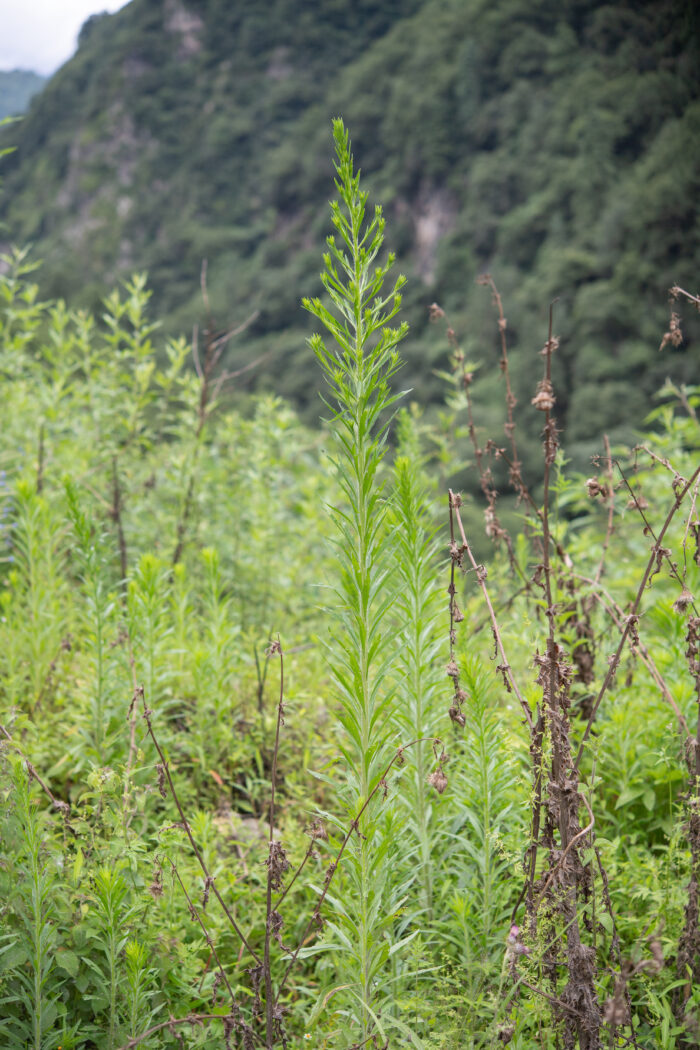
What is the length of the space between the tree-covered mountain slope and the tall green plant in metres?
26.3

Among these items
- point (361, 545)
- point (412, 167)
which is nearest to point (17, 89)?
point (412, 167)

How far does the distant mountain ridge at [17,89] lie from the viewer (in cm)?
9506

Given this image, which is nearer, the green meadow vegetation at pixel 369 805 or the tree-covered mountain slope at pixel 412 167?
the green meadow vegetation at pixel 369 805

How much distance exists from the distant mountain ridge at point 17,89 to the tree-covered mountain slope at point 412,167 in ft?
16.0

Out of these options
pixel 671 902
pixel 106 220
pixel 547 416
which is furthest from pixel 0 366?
pixel 106 220

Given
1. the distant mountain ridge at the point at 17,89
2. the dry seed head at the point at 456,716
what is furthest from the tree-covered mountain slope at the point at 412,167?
the dry seed head at the point at 456,716

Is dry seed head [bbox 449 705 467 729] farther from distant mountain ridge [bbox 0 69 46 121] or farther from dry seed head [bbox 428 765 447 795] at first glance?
distant mountain ridge [bbox 0 69 46 121]

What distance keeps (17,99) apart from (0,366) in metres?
132

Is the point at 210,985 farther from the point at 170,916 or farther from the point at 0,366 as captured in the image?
the point at 0,366

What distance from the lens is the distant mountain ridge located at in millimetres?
95062

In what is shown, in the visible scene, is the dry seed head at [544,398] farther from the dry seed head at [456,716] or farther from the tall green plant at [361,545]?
the dry seed head at [456,716]

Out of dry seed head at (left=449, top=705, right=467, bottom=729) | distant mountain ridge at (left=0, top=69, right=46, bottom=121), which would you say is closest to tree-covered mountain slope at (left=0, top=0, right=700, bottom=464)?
distant mountain ridge at (left=0, top=69, right=46, bottom=121)

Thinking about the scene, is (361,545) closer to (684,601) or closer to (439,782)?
(439,782)

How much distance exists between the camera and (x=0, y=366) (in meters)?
5.87
